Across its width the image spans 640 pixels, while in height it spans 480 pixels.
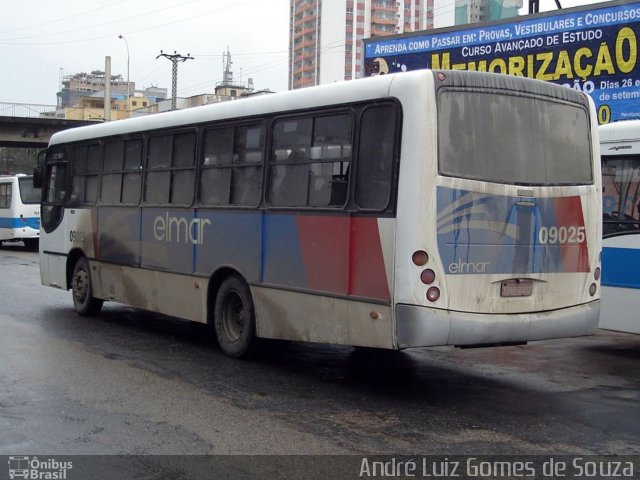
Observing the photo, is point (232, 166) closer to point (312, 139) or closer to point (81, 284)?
point (312, 139)

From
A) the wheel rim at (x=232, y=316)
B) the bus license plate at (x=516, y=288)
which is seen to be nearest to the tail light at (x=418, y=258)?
the bus license plate at (x=516, y=288)

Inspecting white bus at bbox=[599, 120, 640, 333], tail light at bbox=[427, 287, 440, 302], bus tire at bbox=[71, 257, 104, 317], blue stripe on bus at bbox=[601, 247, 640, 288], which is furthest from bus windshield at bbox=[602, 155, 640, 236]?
bus tire at bbox=[71, 257, 104, 317]

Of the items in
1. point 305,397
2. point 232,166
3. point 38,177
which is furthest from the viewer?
point 38,177

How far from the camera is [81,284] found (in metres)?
12.8

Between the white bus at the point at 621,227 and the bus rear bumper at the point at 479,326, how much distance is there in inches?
73.8

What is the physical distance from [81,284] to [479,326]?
768 cm

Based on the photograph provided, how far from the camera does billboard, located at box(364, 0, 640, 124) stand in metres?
16.9

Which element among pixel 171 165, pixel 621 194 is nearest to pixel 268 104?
pixel 171 165

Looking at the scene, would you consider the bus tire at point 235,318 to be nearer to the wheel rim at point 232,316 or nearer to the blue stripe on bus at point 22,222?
the wheel rim at point 232,316

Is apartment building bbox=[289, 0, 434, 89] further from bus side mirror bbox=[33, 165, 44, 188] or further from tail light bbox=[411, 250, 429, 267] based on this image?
tail light bbox=[411, 250, 429, 267]

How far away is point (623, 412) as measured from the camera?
717cm

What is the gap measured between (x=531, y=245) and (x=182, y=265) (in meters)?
4.55

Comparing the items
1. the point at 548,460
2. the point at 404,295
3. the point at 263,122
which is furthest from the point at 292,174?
the point at 548,460

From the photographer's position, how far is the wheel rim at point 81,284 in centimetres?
1267
